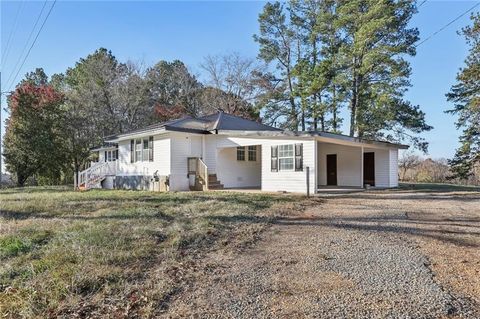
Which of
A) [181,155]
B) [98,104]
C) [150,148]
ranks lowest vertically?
[181,155]

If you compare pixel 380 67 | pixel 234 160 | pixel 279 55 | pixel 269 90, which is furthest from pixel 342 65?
pixel 234 160

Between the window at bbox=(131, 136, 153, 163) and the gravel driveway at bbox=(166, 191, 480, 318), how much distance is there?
38.6 feet

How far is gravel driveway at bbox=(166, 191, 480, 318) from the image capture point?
130 inches

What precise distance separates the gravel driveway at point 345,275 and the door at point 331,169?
478 inches

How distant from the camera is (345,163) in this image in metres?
18.8

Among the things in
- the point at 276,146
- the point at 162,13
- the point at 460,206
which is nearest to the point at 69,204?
the point at 162,13

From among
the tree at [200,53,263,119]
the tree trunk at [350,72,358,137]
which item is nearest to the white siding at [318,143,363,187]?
the tree trunk at [350,72,358,137]

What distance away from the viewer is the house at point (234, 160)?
14.2 m

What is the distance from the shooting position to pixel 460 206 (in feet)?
32.4

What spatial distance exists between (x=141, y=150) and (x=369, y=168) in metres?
12.3

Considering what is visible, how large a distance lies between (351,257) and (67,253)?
4029 millimetres

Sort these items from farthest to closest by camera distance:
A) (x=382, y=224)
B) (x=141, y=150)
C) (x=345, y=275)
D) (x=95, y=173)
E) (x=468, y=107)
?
Result: (x=468, y=107)
(x=95, y=173)
(x=141, y=150)
(x=382, y=224)
(x=345, y=275)

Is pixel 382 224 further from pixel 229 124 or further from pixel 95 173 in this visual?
pixel 95 173

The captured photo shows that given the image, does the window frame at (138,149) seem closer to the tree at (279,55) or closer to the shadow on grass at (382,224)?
the shadow on grass at (382,224)
